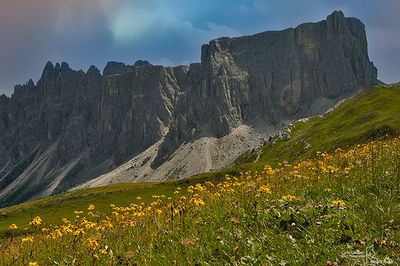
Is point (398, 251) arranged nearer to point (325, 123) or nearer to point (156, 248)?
point (156, 248)

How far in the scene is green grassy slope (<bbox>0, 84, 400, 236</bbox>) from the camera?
10682 cm

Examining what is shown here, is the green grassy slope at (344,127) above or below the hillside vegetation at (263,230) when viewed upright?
above

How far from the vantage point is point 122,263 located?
26.9 ft

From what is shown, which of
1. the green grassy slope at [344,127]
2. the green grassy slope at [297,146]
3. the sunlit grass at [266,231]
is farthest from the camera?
the green grassy slope at [344,127]

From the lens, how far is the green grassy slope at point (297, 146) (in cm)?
10682

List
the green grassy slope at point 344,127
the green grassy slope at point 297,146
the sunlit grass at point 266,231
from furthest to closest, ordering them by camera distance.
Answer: the green grassy slope at point 344,127
the green grassy slope at point 297,146
the sunlit grass at point 266,231

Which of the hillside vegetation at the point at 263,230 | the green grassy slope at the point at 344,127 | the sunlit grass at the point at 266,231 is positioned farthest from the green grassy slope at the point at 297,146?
the sunlit grass at the point at 266,231

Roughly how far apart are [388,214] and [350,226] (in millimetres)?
609

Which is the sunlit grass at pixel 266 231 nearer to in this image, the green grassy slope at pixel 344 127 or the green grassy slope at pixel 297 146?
the green grassy slope at pixel 297 146

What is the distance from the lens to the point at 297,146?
140 metres

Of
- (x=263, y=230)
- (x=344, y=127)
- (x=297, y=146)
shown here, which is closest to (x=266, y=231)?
(x=263, y=230)

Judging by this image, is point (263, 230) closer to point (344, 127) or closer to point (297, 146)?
point (344, 127)

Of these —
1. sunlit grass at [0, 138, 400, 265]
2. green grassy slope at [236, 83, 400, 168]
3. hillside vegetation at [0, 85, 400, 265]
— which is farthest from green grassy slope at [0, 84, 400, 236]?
sunlit grass at [0, 138, 400, 265]

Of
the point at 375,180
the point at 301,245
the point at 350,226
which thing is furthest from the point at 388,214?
the point at 375,180
